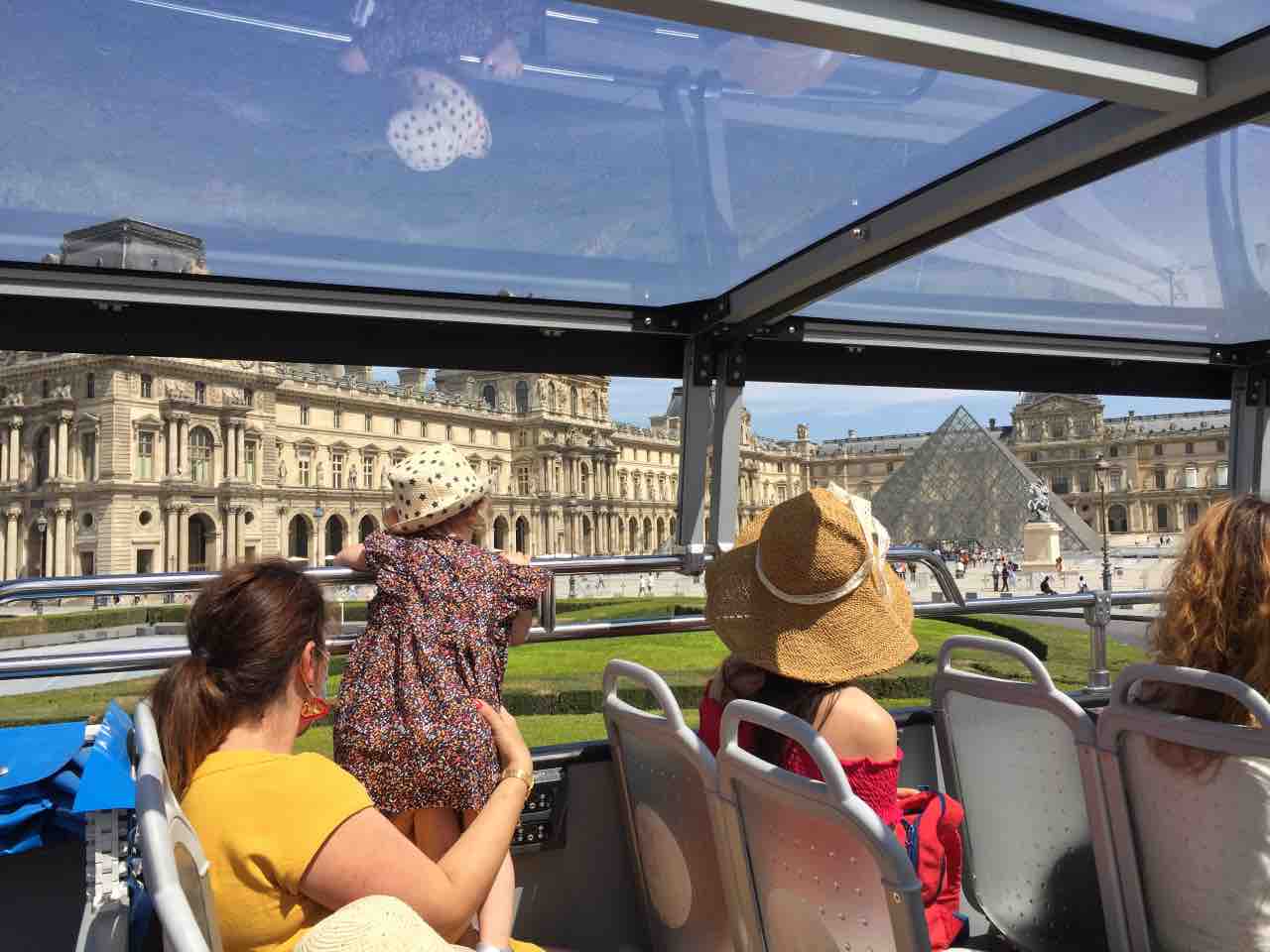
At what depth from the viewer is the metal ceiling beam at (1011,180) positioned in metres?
2.17

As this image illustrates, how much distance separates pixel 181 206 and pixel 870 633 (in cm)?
224

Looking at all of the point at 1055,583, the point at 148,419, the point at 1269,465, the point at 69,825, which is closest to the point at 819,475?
the point at 1055,583

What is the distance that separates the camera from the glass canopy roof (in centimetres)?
202

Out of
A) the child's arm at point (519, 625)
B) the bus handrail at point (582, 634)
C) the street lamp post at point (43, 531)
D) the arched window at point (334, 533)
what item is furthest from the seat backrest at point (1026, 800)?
the street lamp post at point (43, 531)

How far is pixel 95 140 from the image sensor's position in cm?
239

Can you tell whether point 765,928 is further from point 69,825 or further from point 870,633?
point 69,825

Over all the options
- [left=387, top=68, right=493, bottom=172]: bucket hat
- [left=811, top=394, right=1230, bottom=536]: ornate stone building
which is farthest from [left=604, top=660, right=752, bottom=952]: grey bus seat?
[left=811, top=394, right=1230, bottom=536]: ornate stone building

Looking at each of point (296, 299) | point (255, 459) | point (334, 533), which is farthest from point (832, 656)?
point (334, 533)

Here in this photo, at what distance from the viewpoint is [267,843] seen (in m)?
1.08

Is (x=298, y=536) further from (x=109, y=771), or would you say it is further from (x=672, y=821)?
(x=672, y=821)

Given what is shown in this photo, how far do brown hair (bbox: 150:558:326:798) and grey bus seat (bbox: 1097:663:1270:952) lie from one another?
3.90 feet

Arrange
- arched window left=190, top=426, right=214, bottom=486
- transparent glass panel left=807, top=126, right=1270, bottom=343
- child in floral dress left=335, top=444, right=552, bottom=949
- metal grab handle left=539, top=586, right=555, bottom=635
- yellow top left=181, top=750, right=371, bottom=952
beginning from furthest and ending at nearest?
arched window left=190, top=426, right=214, bottom=486 < transparent glass panel left=807, top=126, right=1270, bottom=343 < metal grab handle left=539, top=586, right=555, bottom=635 < child in floral dress left=335, top=444, right=552, bottom=949 < yellow top left=181, top=750, right=371, bottom=952

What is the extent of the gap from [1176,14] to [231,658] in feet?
6.78

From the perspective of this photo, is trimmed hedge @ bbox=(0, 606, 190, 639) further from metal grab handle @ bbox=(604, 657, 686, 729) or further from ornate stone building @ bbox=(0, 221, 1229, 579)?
metal grab handle @ bbox=(604, 657, 686, 729)
